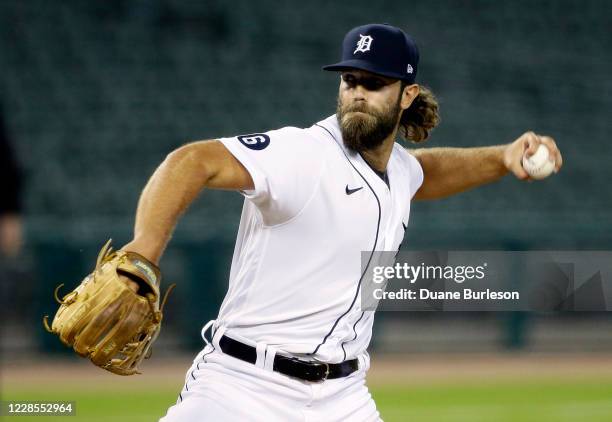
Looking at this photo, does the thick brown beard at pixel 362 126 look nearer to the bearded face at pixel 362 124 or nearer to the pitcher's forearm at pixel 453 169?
the bearded face at pixel 362 124

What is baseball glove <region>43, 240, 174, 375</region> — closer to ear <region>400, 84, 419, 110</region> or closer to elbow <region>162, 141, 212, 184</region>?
elbow <region>162, 141, 212, 184</region>

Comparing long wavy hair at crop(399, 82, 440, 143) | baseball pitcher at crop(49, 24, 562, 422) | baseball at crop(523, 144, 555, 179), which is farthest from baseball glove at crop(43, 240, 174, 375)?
long wavy hair at crop(399, 82, 440, 143)

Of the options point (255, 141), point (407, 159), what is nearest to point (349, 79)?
point (407, 159)

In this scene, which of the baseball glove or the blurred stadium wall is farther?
the blurred stadium wall

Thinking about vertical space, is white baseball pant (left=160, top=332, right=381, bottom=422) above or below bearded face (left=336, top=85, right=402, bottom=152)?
below

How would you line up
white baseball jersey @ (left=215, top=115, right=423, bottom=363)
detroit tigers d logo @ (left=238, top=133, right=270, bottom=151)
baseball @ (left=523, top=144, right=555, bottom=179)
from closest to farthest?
detroit tigers d logo @ (left=238, top=133, right=270, bottom=151) < white baseball jersey @ (left=215, top=115, right=423, bottom=363) < baseball @ (left=523, top=144, right=555, bottom=179)

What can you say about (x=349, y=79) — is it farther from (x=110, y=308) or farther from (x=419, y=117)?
(x=110, y=308)

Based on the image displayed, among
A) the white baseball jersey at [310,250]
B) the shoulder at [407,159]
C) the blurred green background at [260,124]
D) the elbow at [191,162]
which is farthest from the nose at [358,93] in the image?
the blurred green background at [260,124]

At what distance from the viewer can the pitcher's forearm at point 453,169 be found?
3992 mm

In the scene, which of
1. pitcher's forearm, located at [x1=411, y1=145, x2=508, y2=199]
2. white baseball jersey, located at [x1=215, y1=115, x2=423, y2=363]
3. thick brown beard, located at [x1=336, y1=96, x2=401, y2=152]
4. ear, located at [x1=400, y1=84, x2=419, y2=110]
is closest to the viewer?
white baseball jersey, located at [x1=215, y1=115, x2=423, y2=363]

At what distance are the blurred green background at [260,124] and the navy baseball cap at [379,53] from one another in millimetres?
4471

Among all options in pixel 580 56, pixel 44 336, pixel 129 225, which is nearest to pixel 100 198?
pixel 129 225

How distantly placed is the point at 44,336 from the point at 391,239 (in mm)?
6788

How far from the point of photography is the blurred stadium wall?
1014 cm
